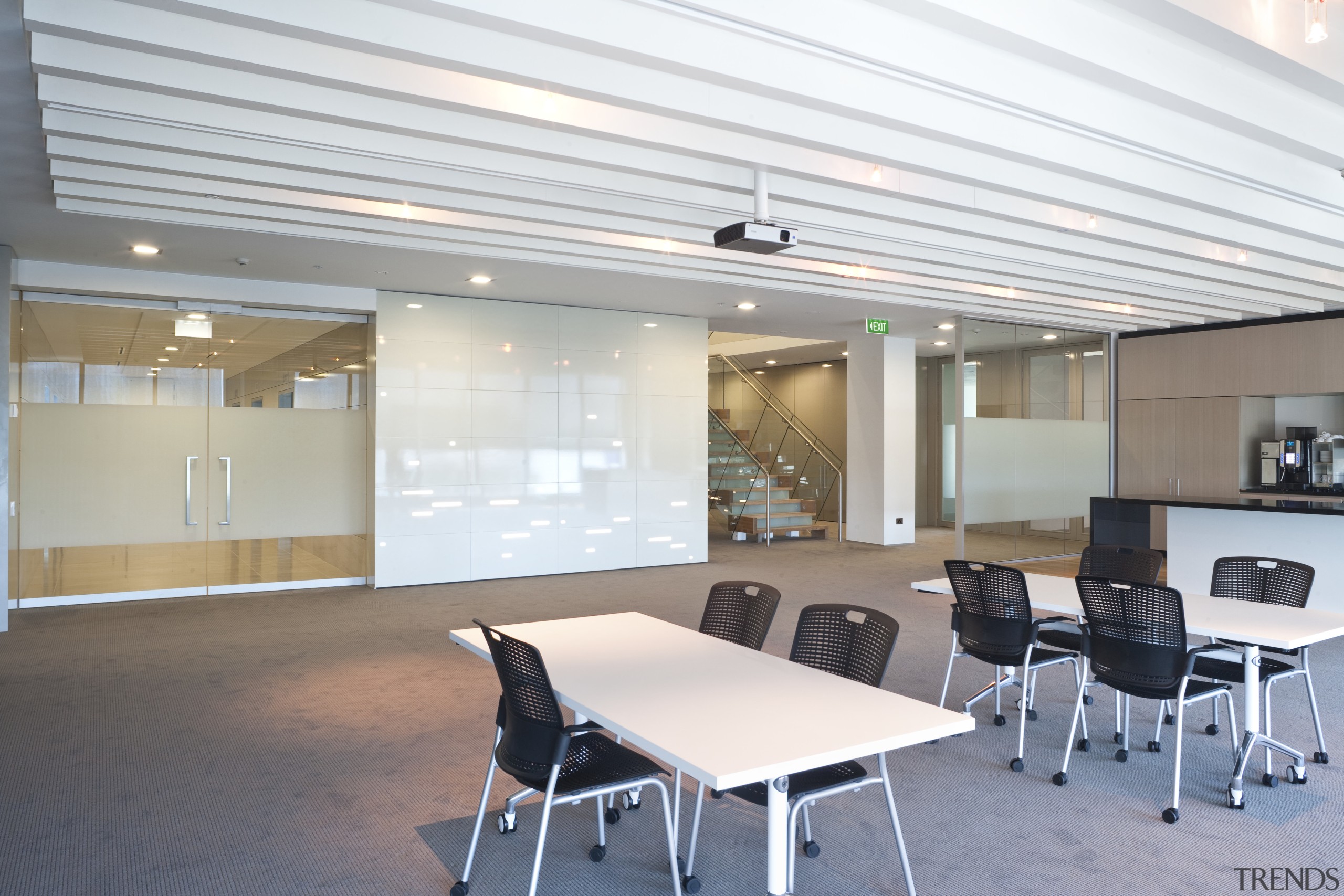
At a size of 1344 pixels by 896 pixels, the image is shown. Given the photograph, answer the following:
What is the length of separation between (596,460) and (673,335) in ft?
5.97

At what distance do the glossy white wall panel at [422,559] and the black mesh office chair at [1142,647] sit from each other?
6760mm

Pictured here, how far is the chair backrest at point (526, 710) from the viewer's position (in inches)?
108

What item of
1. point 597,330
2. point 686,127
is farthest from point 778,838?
point 597,330

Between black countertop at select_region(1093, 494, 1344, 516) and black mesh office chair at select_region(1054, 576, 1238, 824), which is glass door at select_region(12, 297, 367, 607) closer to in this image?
black mesh office chair at select_region(1054, 576, 1238, 824)

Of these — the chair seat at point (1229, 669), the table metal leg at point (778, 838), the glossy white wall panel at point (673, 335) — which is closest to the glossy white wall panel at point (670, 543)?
the glossy white wall panel at point (673, 335)

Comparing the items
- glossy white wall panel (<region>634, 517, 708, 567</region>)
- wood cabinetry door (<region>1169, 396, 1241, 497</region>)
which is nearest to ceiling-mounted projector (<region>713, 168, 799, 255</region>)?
glossy white wall panel (<region>634, 517, 708, 567</region>)

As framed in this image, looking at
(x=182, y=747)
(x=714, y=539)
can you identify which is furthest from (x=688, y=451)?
(x=182, y=747)

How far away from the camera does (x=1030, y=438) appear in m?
11.2

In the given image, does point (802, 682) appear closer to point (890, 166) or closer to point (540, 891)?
point (540, 891)

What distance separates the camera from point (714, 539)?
13953mm

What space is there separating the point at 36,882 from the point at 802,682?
9.04 feet

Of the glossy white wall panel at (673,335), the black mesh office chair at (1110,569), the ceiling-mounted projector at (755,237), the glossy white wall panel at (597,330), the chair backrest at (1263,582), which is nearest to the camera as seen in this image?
→ the chair backrest at (1263,582)

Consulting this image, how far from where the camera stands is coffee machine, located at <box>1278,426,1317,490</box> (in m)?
10.2

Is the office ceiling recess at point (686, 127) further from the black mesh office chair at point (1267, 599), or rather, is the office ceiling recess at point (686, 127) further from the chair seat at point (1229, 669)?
the chair seat at point (1229, 669)
